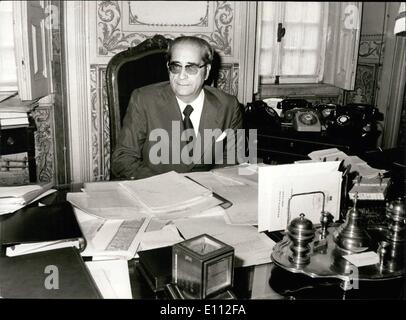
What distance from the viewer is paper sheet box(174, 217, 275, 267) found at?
1.09 metres

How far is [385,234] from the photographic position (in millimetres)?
1194

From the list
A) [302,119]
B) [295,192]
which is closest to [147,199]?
[295,192]

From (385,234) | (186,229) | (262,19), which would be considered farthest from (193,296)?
(262,19)

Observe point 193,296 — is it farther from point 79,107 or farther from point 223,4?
point 223,4

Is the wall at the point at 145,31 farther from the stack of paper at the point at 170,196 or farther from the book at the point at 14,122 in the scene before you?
the stack of paper at the point at 170,196

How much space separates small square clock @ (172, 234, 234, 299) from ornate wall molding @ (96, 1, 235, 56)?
2.45 metres

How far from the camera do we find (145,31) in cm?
312

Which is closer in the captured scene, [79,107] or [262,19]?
[79,107]

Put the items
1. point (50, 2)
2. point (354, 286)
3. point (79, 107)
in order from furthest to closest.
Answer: point (79, 107) < point (50, 2) < point (354, 286)

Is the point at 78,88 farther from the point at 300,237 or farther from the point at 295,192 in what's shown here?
the point at 300,237

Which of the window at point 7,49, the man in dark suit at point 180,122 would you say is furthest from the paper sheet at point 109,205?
the window at point 7,49

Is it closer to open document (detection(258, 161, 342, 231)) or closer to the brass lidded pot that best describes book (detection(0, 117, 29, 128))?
open document (detection(258, 161, 342, 231))

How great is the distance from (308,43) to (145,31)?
4.90 ft

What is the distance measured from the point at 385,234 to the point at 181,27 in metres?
2.39
